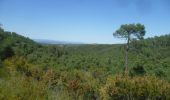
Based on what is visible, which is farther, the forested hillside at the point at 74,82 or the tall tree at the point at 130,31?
the tall tree at the point at 130,31

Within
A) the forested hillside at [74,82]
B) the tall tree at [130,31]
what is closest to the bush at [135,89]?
the forested hillside at [74,82]

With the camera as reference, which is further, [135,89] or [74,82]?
[135,89]

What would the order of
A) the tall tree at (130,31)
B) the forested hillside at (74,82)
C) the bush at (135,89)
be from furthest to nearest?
the tall tree at (130,31) → the bush at (135,89) → the forested hillside at (74,82)

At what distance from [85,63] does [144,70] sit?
62.2 ft

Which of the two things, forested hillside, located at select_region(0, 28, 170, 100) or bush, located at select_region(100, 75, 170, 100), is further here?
bush, located at select_region(100, 75, 170, 100)

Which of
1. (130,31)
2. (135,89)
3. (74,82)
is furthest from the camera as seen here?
(130,31)

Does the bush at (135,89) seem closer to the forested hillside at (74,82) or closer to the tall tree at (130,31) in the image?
the forested hillside at (74,82)

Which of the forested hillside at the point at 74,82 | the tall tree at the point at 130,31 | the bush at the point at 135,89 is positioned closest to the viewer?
the forested hillside at the point at 74,82

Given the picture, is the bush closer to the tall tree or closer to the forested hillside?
the forested hillside

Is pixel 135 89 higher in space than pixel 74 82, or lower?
lower

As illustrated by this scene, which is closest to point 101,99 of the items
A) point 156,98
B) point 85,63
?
point 156,98

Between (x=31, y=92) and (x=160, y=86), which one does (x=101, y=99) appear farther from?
(x=31, y=92)

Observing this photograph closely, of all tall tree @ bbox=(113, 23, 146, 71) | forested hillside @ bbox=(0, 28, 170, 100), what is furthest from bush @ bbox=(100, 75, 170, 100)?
tall tree @ bbox=(113, 23, 146, 71)

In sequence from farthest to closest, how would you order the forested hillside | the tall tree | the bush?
the tall tree → the bush → the forested hillside
